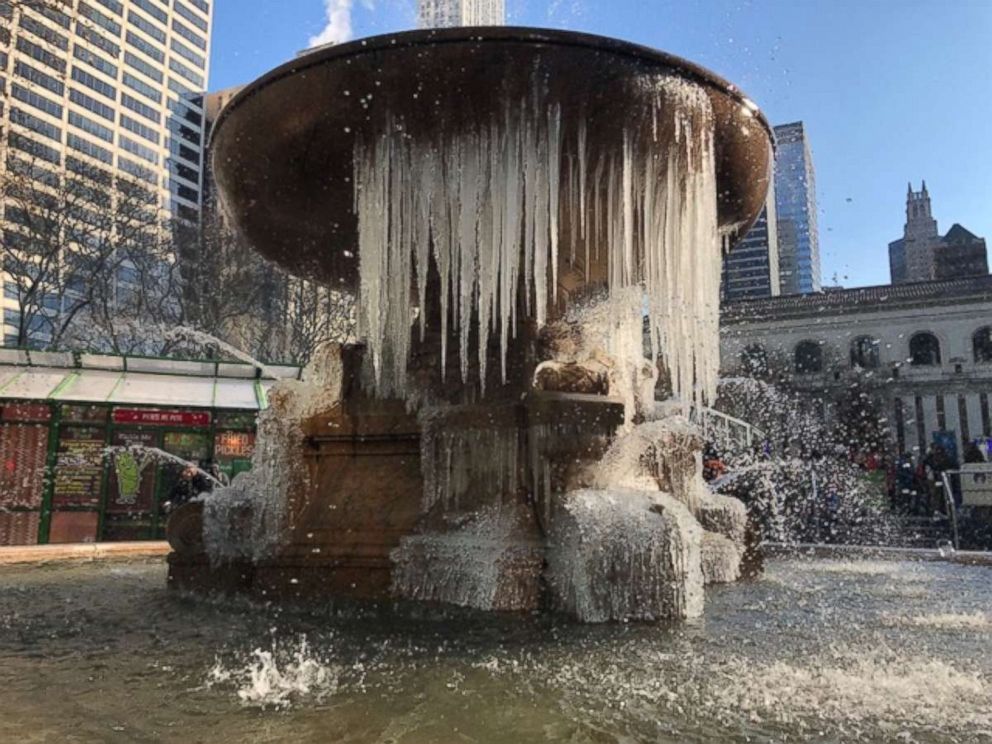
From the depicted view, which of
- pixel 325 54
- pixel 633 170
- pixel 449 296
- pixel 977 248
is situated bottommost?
pixel 449 296

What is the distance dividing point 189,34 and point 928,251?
79.7 metres

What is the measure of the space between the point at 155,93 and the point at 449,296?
292 feet

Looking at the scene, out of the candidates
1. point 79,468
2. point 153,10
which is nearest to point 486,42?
point 79,468

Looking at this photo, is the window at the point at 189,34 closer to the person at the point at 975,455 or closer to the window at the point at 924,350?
the window at the point at 924,350

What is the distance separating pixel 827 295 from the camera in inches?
1829

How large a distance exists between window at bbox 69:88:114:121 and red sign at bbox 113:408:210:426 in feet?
216

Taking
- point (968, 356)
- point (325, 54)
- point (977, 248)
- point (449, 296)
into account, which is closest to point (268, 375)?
point (449, 296)

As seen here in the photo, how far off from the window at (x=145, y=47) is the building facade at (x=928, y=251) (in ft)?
243

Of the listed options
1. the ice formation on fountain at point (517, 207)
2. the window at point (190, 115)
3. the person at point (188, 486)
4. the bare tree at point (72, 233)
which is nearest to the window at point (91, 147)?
the window at point (190, 115)

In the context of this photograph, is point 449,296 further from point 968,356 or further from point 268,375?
point 968,356

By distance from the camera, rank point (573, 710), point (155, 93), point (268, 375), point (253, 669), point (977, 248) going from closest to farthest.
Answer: point (573, 710), point (253, 669), point (268, 375), point (977, 248), point (155, 93)

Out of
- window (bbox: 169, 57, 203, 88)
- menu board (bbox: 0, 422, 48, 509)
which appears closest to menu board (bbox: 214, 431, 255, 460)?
menu board (bbox: 0, 422, 48, 509)

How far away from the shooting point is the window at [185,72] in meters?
84.4

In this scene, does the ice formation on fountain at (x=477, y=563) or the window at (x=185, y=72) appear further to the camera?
the window at (x=185, y=72)
